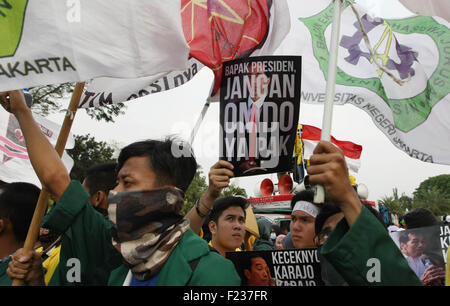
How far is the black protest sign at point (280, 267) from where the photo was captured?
7.86ft

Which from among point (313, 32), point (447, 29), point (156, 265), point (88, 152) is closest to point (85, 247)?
point (156, 265)

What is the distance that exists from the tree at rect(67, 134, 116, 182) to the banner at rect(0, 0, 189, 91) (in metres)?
21.1

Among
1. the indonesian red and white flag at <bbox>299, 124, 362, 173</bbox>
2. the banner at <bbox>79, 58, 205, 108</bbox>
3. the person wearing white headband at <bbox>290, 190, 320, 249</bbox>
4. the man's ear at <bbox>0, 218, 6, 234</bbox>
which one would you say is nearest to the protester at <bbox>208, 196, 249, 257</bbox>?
the person wearing white headband at <bbox>290, 190, 320, 249</bbox>

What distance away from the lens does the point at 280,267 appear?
244cm

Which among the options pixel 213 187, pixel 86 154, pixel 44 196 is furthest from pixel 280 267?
pixel 86 154

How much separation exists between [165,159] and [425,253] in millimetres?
2679

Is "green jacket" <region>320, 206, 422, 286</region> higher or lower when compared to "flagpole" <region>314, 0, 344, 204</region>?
lower

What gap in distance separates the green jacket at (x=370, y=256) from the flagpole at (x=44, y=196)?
152 centimetres

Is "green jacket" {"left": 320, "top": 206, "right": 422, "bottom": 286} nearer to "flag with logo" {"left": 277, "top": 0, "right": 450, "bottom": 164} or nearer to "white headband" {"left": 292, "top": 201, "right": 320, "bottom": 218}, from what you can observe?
"white headband" {"left": 292, "top": 201, "right": 320, "bottom": 218}

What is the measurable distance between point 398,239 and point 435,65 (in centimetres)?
162

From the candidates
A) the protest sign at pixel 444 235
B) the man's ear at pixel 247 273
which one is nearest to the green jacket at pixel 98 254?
the man's ear at pixel 247 273

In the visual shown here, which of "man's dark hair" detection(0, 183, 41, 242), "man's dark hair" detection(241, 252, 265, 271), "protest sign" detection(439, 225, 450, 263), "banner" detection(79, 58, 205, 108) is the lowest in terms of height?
"man's dark hair" detection(241, 252, 265, 271)

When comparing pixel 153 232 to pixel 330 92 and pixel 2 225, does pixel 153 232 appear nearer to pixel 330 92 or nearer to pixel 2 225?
pixel 330 92

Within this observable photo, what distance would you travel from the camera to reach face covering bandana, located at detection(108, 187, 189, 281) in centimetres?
201
